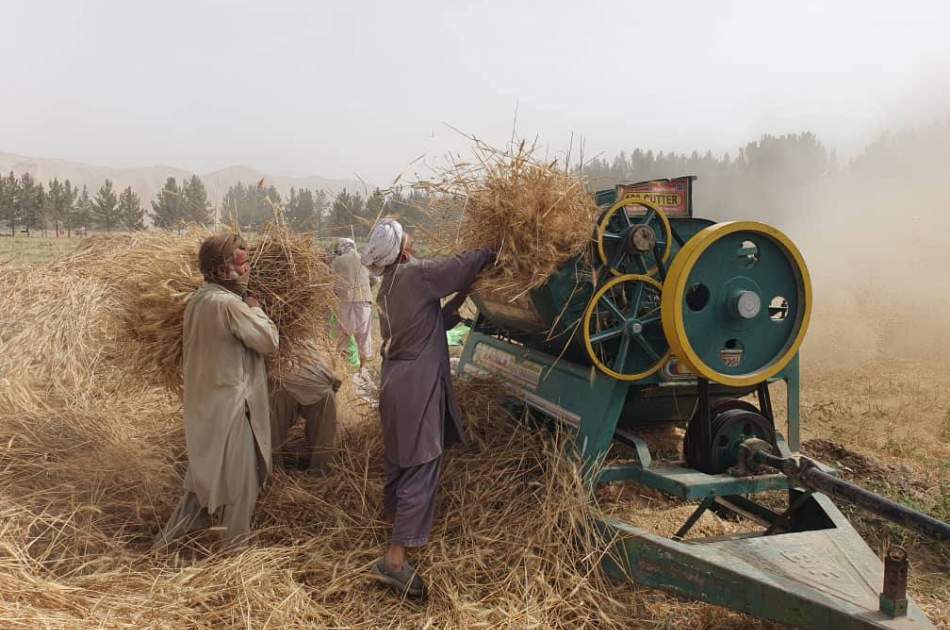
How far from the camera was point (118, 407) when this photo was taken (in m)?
5.36

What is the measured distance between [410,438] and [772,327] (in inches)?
79.6

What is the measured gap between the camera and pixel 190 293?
3.86 metres

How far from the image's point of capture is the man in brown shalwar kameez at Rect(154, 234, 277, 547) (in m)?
3.41

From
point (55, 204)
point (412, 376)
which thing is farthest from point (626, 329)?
point (55, 204)

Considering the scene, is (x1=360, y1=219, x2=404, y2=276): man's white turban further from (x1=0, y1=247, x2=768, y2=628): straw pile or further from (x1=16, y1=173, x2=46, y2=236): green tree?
(x1=16, y1=173, x2=46, y2=236): green tree

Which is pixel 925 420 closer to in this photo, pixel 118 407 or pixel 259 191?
pixel 259 191

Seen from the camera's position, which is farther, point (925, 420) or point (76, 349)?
point (925, 420)

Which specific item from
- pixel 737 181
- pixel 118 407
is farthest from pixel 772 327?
pixel 737 181

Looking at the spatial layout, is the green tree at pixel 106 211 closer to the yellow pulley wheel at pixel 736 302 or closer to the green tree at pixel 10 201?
the green tree at pixel 10 201

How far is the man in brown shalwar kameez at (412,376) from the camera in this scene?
129 inches

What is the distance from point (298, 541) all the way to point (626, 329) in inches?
82.8

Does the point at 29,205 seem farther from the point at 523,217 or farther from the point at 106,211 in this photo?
the point at 523,217

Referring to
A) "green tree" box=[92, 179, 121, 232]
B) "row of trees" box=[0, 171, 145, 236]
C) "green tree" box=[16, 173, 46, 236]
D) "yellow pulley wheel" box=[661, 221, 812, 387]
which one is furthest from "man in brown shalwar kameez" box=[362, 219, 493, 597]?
"green tree" box=[16, 173, 46, 236]

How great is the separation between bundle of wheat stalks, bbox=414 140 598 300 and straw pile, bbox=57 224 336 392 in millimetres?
1083
